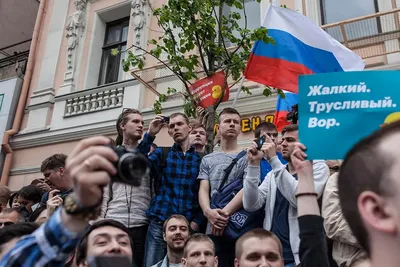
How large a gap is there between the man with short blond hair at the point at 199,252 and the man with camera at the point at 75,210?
6.50ft

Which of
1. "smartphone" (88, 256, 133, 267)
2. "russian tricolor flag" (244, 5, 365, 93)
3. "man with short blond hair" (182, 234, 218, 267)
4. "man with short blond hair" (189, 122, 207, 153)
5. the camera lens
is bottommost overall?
"smartphone" (88, 256, 133, 267)

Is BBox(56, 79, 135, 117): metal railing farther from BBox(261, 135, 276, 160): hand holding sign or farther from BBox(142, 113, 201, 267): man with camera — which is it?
BBox(261, 135, 276, 160): hand holding sign

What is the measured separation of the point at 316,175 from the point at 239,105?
5.44 metres

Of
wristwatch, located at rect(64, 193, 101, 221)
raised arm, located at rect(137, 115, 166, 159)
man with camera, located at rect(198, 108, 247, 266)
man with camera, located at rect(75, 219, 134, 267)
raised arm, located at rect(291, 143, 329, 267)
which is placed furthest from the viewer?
raised arm, located at rect(137, 115, 166, 159)

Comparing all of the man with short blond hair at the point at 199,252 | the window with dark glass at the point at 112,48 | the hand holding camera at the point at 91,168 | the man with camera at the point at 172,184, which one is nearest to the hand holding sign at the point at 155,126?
the man with camera at the point at 172,184

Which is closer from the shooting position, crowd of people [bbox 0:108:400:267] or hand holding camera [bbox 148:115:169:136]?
crowd of people [bbox 0:108:400:267]

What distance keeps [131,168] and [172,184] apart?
106 inches

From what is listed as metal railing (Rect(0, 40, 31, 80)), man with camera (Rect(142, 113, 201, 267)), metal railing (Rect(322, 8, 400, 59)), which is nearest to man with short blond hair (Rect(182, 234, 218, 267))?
man with camera (Rect(142, 113, 201, 267))

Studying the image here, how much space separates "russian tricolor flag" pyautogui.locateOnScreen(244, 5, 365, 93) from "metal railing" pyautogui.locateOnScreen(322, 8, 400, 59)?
2416mm

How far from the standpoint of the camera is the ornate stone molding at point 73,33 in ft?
36.4

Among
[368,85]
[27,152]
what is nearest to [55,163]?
[368,85]

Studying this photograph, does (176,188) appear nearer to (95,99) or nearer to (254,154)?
(254,154)

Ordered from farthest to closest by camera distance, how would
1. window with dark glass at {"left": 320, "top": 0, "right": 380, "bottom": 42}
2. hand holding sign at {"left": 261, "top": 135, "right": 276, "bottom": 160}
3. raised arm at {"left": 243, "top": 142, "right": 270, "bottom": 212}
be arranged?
window with dark glass at {"left": 320, "top": 0, "right": 380, "bottom": 42} → raised arm at {"left": 243, "top": 142, "right": 270, "bottom": 212} → hand holding sign at {"left": 261, "top": 135, "right": 276, "bottom": 160}

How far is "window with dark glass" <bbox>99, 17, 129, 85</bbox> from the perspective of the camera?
11352 millimetres
